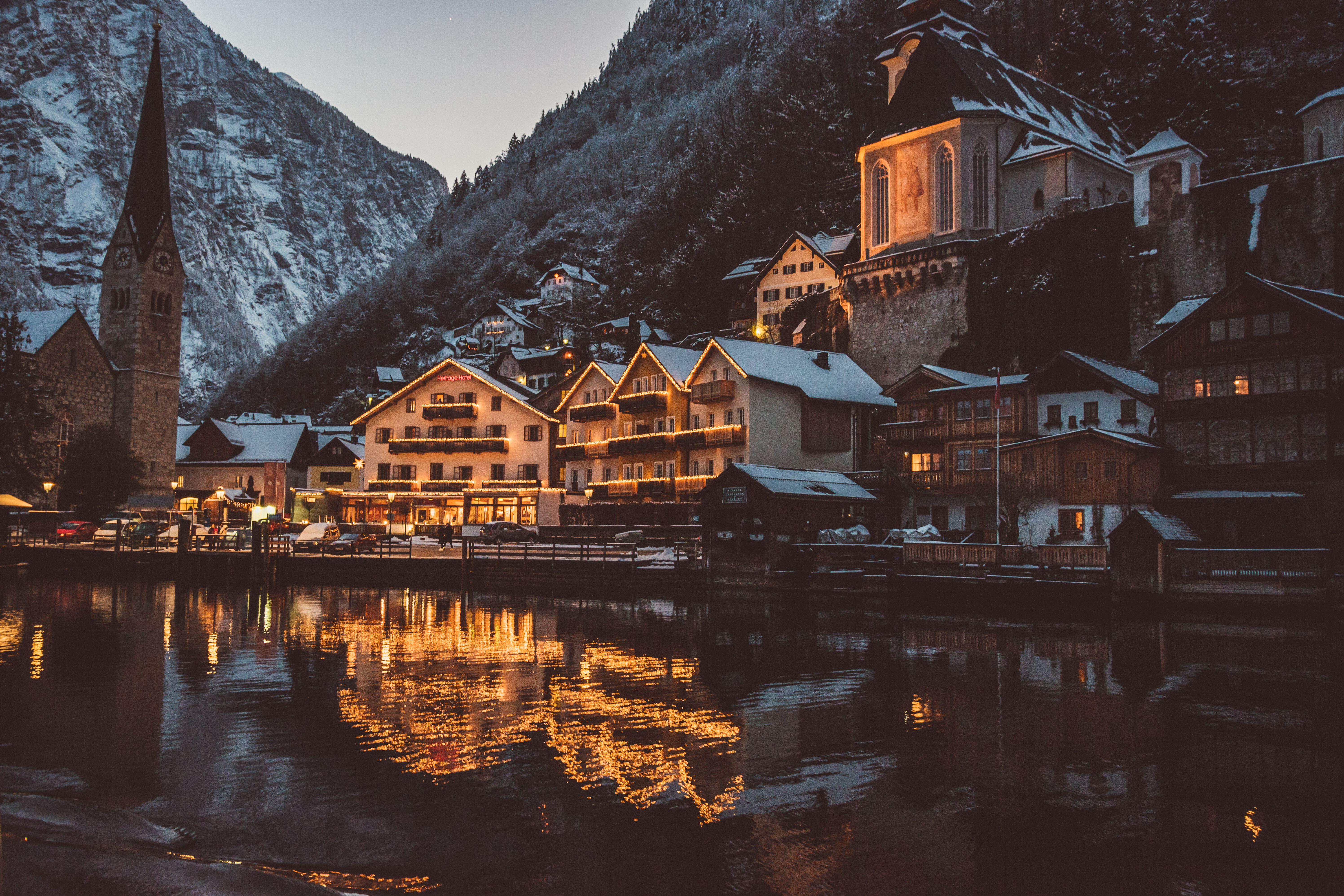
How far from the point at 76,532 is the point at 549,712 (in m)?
63.0

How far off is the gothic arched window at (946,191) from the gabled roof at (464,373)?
105 ft

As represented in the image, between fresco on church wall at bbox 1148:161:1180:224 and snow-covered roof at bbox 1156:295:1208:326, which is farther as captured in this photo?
fresco on church wall at bbox 1148:161:1180:224

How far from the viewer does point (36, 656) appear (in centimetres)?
2700

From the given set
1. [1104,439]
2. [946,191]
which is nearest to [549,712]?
[1104,439]

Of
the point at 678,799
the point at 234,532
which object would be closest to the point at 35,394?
the point at 234,532

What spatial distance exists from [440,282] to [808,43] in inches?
3560

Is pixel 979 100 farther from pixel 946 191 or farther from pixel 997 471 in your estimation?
pixel 997 471

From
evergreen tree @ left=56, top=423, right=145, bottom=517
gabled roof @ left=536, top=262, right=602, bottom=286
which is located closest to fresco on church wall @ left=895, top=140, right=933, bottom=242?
evergreen tree @ left=56, top=423, right=145, bottom=517

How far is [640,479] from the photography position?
6969cm

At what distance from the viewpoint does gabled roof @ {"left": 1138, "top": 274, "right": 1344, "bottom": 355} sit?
40844 millimetres

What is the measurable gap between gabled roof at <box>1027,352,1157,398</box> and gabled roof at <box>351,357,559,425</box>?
130 ft

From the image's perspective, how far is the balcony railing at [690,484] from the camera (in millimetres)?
64688

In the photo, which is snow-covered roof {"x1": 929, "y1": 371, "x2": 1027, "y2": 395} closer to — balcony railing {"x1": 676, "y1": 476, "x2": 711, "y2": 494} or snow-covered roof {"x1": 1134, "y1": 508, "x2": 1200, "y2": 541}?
snow-covered roof {"x1": 1134, "y1": 508, "x2": 1200, "y2": 541}

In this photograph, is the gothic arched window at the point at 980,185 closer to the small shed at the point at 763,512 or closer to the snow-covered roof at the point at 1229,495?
the small shed at the point at 763,512
